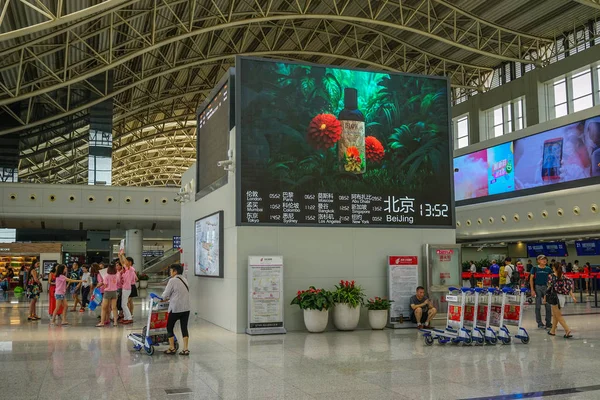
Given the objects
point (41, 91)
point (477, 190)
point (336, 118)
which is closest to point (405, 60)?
point (477, 190)

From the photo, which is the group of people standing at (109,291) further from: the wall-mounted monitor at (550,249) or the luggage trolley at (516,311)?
the wall-mounted monitor at (550,249)

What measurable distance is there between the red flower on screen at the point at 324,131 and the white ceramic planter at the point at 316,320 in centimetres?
373

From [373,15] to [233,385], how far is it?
2499 centimetres

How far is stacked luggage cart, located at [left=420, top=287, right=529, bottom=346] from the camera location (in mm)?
10625

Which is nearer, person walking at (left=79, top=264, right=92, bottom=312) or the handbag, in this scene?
the handbag

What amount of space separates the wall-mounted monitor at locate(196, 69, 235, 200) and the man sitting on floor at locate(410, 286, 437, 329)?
5.11 m

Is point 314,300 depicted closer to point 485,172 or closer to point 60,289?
point 60,289

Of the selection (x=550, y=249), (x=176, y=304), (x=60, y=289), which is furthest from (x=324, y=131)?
(x=550, y=249)

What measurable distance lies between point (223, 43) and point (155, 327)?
90.4ft

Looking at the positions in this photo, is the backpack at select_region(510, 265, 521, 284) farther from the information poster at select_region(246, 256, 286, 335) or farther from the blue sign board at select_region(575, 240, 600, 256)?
the information poster at select_region(246, 256, 286, 335)

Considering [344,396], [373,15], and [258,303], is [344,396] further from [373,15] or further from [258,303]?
[373,15]

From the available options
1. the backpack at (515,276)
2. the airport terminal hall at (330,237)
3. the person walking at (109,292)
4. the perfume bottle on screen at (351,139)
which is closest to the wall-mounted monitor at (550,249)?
the airport terminal hall at (330,237)

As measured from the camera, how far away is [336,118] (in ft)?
45.6

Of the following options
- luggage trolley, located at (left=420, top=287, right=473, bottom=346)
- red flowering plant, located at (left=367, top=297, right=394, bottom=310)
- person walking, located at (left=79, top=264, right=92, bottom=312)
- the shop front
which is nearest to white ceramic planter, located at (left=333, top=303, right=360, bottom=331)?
red flowering plant, located at (left=367, top=297, right=394, bottom=310)
